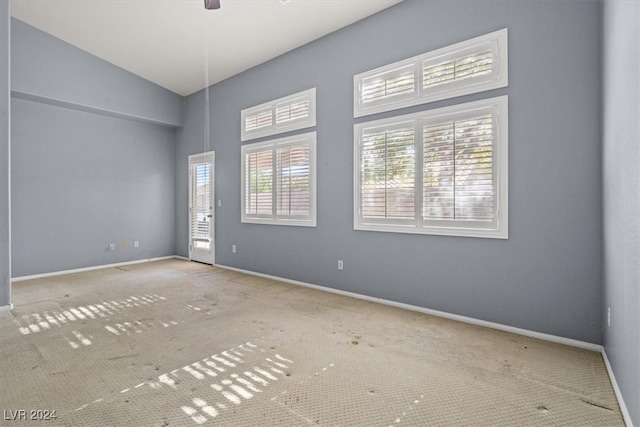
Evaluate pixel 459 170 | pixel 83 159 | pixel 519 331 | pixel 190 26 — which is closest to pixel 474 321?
pixel 519 331

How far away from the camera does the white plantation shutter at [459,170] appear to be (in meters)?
3.23

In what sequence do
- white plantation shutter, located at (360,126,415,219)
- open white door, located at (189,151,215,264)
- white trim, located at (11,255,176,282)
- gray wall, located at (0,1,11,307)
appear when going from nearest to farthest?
1. gray wall, located at (0,1,11,307)
2. white plantation shutter, located at (360,126,415,219)
3. white trim, located at (11,255,176,282)
4. open white door, located at (189,151,215,264)

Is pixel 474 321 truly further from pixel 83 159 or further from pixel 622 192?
pixel 83 159

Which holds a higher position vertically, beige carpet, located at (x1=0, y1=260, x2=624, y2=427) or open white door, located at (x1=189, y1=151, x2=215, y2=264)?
open white door, located at (x1=189, y1=151, x2=215, y2=264)

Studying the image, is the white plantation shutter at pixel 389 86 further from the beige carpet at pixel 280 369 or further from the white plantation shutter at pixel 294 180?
the beige carpet at pixel 280 369

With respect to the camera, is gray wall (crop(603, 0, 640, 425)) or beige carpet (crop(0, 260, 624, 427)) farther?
beige carpet (crop(0, 260, 624, 427))

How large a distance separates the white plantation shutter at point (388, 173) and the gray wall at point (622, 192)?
5.53 ft

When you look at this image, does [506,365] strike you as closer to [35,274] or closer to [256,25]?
[256,25]

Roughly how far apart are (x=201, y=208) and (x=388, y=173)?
431 cm

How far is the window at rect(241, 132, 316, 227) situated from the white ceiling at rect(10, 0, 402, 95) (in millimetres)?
1390

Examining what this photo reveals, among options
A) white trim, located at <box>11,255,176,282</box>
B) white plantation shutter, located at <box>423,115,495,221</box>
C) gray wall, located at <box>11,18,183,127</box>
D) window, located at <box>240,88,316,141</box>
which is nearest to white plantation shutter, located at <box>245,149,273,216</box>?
window, located at <box>240,88,316,141</box>

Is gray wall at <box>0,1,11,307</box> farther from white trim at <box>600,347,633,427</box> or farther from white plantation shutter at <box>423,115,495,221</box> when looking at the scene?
white trim at <box>600,347,633,427</box>

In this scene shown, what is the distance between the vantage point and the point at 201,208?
22.3ft

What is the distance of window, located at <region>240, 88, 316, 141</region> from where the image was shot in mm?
4766
